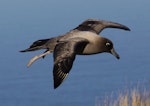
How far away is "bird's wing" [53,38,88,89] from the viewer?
311 inches

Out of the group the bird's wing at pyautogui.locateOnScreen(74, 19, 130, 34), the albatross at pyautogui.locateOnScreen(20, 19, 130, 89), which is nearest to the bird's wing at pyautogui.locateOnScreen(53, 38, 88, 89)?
the albatross at pyautogui.locateOnScreen(20, 19, 130, 89)

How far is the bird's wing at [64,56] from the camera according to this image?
311 inches

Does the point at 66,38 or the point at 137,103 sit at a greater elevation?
the point at 66,38

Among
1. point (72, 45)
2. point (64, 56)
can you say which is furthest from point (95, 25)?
point (64, 56)

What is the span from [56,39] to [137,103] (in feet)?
4.63

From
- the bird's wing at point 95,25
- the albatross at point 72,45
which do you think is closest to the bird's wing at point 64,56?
the albatross at point 72,45

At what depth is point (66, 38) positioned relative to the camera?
359 inches

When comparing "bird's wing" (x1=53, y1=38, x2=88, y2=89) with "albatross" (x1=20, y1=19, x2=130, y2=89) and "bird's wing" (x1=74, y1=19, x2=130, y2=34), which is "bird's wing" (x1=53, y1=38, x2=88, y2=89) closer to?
"albatross" (x1=20, y1=19, x2=130, y2=89)

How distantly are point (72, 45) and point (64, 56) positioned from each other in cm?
36

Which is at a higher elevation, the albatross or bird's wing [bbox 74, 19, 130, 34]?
bird's wing [bbox 74, 19, 130, 34]

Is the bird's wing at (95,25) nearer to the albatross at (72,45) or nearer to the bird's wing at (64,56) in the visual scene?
the albatross at (72,45)

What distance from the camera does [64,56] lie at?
8.36 meters

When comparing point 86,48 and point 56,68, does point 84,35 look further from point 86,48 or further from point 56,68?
point 56,68

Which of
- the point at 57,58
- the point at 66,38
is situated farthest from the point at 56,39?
the point at 57,58
